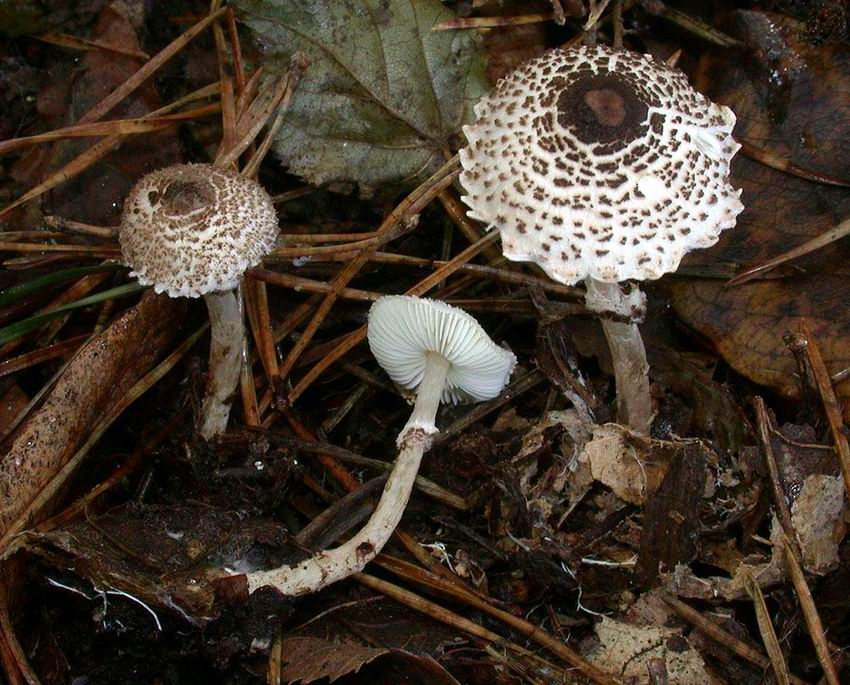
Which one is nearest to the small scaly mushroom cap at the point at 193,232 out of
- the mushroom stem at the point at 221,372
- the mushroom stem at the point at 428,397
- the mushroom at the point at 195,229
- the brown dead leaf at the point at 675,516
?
the mushroom at the point at 195,229

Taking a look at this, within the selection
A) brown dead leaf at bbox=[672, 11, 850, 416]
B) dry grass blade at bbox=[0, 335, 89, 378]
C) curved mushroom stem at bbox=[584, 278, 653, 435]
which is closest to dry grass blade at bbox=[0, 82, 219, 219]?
dry grass blade at bbox=[0, 335, 89, 378]

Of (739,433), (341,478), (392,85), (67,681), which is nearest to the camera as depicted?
(67,681)

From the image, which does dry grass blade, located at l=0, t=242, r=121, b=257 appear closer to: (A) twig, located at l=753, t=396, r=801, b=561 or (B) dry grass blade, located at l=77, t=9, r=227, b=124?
(B) dry grass blade, located at l=77, t=9, r=227, b=124

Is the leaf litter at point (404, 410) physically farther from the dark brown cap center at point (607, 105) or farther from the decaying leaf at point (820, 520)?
the dark brown cap center at point (607, 105)

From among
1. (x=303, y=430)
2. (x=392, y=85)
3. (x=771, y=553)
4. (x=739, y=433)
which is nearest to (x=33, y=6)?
(x=392, y=85)

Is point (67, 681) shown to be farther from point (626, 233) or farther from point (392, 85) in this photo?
point (392, 85)
